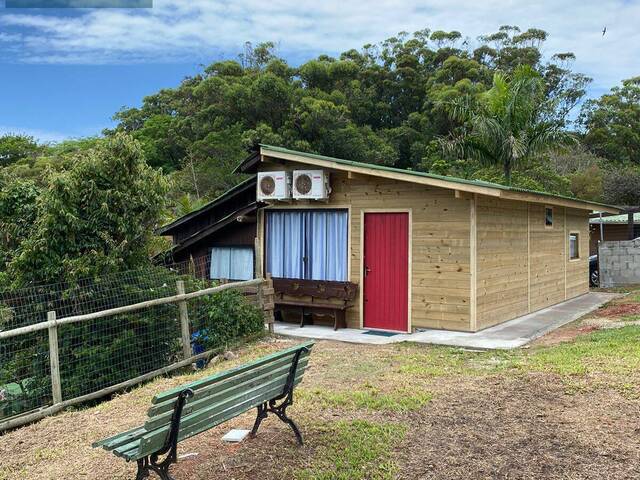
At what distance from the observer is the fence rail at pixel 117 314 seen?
19.3ft

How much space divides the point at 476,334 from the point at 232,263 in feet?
17.5

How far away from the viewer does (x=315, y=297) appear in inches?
412

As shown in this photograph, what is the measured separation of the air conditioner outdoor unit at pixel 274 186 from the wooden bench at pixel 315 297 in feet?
5.25

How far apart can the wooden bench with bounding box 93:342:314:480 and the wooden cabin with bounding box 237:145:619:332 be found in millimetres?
5479

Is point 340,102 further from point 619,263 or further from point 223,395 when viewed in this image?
point 223,395

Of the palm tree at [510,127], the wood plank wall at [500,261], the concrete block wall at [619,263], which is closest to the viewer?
the wood plank wall at [500,261]

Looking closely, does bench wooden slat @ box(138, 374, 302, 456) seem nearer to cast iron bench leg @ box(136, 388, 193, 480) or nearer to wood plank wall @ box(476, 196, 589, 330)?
cast iron bench leg @ box(136, 388, 193, 480)

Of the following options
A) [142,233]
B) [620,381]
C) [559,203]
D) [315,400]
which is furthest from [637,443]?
[559,203]

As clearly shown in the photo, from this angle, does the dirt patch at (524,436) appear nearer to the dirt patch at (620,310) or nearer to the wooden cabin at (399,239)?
the wooden cabin at (399,239)

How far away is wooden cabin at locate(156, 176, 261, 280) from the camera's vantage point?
38.4 ft

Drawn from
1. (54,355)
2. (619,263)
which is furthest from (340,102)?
(54,355)

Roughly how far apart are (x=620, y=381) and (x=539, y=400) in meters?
1.04

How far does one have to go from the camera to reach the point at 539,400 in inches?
209

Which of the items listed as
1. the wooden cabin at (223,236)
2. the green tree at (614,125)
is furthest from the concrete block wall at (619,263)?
the green tree at (614,125)
